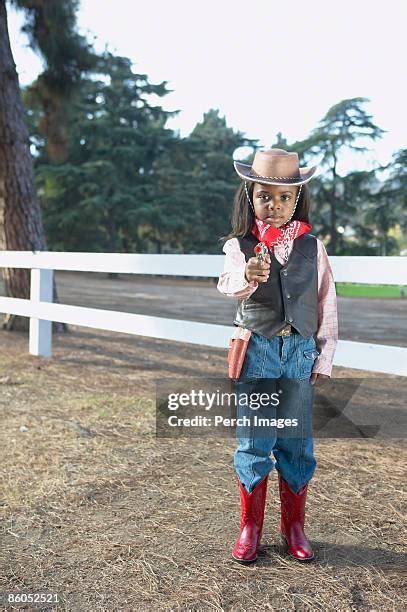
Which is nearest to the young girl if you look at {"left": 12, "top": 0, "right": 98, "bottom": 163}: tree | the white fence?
the white fence

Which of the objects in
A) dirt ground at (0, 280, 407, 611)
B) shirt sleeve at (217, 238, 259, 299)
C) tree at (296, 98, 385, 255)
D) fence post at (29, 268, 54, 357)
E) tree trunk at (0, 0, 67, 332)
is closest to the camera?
dirt ground at (0, 280, 407, 611)

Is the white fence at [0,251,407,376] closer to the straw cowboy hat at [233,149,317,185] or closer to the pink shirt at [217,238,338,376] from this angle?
the pink shirt at [217,238,338,376]

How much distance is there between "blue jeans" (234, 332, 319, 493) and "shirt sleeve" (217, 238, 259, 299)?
7.4 inches

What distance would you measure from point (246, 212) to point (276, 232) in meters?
0.14

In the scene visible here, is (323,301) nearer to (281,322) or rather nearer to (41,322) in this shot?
(281,322)

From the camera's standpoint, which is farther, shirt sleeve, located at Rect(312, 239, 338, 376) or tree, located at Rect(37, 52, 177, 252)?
tree, located at Rect(37, 52, 177, 252)

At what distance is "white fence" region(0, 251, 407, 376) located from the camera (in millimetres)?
3723

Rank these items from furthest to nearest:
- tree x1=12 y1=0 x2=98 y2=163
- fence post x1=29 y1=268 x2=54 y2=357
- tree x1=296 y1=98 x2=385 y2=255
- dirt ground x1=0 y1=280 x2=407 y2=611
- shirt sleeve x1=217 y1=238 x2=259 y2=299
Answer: tree x1=296 y1=98 x2=385 y2=255, tree x1=12 y1=0 x2=98 y2=163, fence post x1=29 y1=268 x2=54 y2=357, shirt sleeve x1=217 y1=238 x2=259 y2=299, dirt ground x1=0 y1=280 x2=407 y2=611

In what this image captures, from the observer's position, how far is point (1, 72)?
315 inches

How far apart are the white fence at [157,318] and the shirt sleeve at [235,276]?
163 cm

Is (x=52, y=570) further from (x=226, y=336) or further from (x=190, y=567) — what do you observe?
→ (x=226, y=336)

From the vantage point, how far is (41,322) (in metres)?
6.38

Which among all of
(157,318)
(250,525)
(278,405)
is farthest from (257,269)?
(157,318)

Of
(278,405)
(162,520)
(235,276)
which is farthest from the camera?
(162,520)
